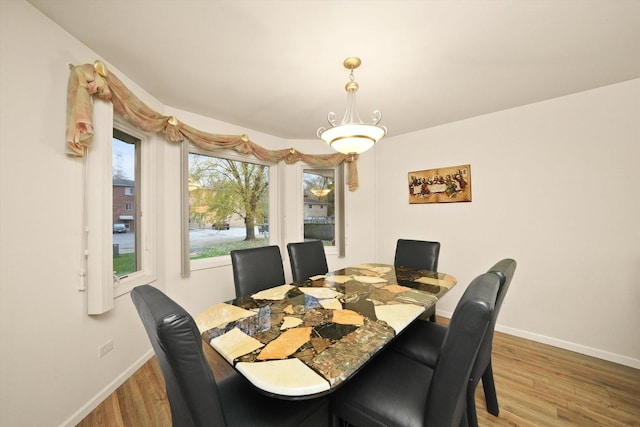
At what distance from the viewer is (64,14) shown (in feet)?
4.53

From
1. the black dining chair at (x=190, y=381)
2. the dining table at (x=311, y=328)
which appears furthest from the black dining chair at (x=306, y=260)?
the black dining chair at (x=190, y=381)

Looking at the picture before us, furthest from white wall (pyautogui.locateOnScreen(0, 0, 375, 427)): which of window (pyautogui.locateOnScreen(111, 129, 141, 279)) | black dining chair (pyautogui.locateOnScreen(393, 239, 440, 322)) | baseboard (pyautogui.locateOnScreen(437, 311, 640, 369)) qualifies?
baseboard (pyautogui.locateOnScreen(437, 311, 640, 369))

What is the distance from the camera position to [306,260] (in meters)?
2.33

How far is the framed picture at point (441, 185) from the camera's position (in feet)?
9.52

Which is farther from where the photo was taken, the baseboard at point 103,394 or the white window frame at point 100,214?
the white window frame at point 100,214

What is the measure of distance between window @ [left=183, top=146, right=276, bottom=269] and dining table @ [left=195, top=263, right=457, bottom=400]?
160cm

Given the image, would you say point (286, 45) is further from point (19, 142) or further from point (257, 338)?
point (257, 338)

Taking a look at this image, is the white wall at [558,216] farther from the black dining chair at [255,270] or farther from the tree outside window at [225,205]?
the tree outside window at [225,205]

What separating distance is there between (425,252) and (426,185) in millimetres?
1109

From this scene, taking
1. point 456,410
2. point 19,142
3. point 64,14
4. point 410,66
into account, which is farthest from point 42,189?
point 410,66

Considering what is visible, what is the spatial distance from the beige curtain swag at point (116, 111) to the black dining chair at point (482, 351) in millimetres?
2300

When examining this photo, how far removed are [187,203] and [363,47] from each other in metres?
2.18

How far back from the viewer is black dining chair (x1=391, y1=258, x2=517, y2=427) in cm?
125

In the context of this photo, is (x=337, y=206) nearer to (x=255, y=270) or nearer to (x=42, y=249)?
(x=255, y=270)
